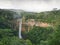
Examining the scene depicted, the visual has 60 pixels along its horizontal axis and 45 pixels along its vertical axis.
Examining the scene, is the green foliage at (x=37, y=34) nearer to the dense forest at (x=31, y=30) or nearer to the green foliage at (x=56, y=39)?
the dense forest at (x=31, y=30)

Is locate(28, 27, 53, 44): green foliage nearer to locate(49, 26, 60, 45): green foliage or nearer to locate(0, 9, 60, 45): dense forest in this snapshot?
locate(0, 9, 60, 45): dense forest

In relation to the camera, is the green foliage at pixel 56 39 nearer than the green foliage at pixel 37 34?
Yes

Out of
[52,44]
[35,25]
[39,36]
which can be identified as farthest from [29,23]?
[52,44]

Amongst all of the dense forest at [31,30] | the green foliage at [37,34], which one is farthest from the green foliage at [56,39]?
the green foliage at [37,34]

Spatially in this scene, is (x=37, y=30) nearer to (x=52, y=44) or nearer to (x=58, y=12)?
(x=58, y=12)

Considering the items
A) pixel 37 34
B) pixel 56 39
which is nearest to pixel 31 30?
pixel 37 34

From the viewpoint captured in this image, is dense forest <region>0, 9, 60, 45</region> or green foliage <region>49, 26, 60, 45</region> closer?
green foliage <region>49, 26, 60, 45</region>

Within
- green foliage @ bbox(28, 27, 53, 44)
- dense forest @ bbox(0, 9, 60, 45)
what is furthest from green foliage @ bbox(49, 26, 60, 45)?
green foliage @ bbox(28, 27, 53, 44)

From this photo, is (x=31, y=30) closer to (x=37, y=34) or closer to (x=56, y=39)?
(x=37, y=34)

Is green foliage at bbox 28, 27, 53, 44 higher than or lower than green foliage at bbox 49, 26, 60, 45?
lower

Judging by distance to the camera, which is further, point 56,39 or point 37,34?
point 37,34

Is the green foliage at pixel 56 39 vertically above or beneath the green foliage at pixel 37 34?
above
